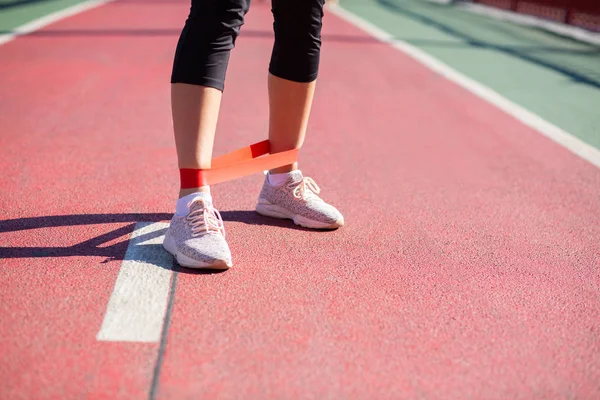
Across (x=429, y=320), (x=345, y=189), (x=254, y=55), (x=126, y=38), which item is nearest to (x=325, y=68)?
(x=254, y=55)

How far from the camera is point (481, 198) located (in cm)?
354

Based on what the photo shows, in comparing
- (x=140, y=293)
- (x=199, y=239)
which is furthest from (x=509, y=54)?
(x=140, y=293)

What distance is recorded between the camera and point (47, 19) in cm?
1043

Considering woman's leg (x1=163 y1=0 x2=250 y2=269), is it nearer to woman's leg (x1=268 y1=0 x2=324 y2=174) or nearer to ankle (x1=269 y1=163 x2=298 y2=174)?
woman's leg (x1=268 y1=0 x2=324 y2=174)

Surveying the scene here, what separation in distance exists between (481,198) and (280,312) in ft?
5.38

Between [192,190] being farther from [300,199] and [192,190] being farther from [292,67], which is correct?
[292,67]

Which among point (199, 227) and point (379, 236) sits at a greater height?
point (199, 227)

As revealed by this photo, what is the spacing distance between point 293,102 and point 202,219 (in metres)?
0.65

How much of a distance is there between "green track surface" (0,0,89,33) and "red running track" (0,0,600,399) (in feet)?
16.1

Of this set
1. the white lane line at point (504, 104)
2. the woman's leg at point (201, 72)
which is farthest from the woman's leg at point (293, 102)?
the white lane line at point (504, 104)

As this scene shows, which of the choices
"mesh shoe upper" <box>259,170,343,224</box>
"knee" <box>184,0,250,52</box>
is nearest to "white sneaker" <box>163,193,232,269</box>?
"mesh shoe upper" <box>259,170,343,224</box>

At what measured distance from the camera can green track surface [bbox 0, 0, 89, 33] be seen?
384 inches

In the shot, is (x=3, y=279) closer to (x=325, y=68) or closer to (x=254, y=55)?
(x=325, y=68)

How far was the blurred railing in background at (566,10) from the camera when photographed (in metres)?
12.4
